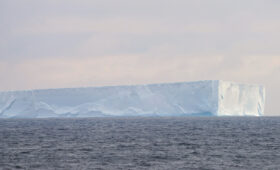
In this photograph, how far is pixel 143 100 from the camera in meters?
48.0

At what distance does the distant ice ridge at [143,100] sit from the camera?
150 feet

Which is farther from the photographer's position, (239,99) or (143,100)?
(239,99)

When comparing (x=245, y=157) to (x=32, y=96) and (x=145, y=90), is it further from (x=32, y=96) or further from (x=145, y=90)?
(x=32, y=96)

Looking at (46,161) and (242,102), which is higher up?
(242,102)

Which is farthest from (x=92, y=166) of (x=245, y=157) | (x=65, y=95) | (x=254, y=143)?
(x=65, y=95)

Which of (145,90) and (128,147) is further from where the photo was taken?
(145,90)

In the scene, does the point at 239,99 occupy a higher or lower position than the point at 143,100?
higher

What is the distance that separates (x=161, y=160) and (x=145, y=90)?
32.7 m

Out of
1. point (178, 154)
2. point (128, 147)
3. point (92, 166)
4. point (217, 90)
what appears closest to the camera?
point (92, 166)

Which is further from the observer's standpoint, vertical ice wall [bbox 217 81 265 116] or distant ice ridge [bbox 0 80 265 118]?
vertical ice wall [bbox 217 81 265 116]

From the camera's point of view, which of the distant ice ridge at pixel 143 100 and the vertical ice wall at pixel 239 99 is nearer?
the distant ice ridge at pixel 143 100

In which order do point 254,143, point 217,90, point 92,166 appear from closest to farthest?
point 92,166, point 254,143, point 217,90

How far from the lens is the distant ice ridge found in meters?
45.8

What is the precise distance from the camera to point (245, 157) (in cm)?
1598
